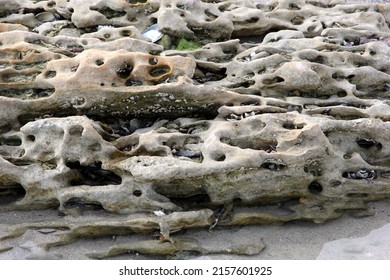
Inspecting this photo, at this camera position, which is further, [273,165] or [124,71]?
[124,71]

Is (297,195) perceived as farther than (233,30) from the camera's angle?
No

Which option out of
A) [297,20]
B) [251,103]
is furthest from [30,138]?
[297,20]

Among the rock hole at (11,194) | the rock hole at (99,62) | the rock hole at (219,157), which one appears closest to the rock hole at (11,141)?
the rock hole at (11,194)

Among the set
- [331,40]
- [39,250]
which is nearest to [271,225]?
[39,250]

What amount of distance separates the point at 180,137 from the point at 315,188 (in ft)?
3.72

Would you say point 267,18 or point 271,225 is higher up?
point 267,18

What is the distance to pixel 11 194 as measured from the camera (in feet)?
13.1

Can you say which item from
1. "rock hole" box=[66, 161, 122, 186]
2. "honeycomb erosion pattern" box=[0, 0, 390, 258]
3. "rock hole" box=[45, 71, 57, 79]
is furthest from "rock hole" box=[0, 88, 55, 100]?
"rock hole" box=[66, 161, 122, 186]

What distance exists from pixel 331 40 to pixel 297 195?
207cm

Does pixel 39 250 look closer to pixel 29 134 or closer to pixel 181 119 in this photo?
pixel 29 134

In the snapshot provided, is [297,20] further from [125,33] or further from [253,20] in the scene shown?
[125,33]

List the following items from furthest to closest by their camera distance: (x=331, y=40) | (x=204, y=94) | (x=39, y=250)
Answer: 1. (x=331, y=40)
2. (x=204, y=94)
3. (x=39, y=250)

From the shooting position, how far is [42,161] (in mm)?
3857

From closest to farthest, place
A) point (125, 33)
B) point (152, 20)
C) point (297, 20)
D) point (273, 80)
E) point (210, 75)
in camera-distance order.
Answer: point (273, 80)
point (210, 75)
point (125, 33)
point (152, 20)
point (297, 20)
